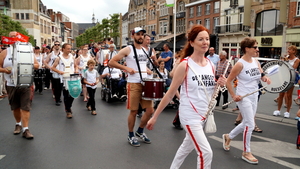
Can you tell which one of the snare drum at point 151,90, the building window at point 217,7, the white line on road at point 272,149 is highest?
the building window at point 217,7

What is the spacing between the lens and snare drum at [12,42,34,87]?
202 inches

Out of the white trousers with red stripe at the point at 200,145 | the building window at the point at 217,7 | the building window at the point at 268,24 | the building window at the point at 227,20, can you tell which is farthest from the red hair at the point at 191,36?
the building window at the point at 217,7

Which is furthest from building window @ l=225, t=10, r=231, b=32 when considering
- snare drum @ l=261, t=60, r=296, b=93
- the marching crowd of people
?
snare drum @ l=261, t=60, r=296, b=93

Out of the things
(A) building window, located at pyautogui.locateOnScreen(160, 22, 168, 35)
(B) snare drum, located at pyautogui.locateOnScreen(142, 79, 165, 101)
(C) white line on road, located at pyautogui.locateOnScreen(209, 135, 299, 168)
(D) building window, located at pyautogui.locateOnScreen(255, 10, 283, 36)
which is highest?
(A) building window, located at pyautogui.locateOnScreen(160, 22, 168, 35)

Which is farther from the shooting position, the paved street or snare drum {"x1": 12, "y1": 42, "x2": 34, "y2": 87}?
snare drum {"x1": 12, "y1": 42, "x2": 34, "y2": 87}

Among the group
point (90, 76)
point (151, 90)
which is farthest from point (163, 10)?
point (151, 90)

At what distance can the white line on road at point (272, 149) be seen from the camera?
4559 millimetres

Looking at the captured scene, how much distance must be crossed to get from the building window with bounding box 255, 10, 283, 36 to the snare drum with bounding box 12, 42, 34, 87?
2822 cm

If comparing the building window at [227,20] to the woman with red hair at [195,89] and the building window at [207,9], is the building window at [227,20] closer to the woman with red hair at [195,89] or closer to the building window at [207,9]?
the building window at [207,9]

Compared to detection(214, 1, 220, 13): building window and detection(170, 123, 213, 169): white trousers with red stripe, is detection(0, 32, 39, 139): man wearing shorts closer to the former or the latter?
detection(170, 123, 213, 169): white trousers with red stripe

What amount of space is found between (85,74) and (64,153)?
4.16 meters

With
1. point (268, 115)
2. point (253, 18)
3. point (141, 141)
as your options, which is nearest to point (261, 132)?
point (268, 115)

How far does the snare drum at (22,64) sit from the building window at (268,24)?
92.6ft

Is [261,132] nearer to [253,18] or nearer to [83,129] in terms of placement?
[83,129]
